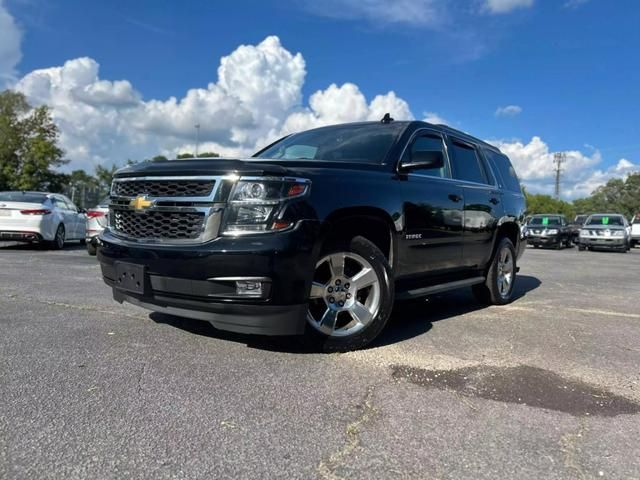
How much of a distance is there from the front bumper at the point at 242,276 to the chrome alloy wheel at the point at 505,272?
3583mm

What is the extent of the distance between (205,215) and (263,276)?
22.5 inches

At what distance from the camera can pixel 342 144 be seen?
490 cm

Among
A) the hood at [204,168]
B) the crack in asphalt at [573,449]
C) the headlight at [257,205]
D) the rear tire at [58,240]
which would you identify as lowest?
the crack in asphalt at [573,449]

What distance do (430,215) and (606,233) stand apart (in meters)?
22.0

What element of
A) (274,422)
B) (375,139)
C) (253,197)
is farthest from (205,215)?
(375,139)

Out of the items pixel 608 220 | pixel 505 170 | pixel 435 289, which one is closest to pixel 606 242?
pixel 608 220

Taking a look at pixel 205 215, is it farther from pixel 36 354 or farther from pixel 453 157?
pixel 453 157

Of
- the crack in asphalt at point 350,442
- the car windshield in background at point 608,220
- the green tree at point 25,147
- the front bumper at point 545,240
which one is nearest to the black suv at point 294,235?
the crack in asphalt at point 350,442

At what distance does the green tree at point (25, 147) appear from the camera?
47875mm

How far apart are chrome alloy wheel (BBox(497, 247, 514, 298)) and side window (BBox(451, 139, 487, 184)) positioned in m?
0.97

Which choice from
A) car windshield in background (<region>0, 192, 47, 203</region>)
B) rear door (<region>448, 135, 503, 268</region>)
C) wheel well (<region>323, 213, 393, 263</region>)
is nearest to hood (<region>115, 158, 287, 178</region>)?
wheel well (<region>323, 213, 393, 263</region>)

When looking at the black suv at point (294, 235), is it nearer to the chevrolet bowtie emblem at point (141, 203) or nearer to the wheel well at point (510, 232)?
the chevrolet bowtie emblem at point (141, 203)

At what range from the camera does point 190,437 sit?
2.42m

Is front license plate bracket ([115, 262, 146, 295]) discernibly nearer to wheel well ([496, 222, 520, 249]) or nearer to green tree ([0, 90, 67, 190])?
wheel well ([496, 222, 520, 249])
